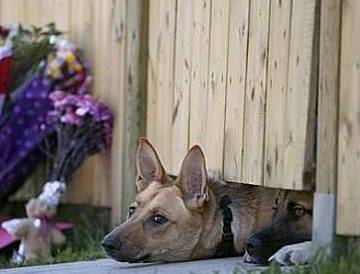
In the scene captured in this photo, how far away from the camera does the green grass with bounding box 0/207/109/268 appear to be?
5475 millimetres

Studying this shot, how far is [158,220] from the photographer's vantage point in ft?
15.8

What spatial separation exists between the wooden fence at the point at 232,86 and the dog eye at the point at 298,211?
15 cm

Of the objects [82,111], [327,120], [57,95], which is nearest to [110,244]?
[327,120]

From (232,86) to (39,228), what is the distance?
5.52 ft

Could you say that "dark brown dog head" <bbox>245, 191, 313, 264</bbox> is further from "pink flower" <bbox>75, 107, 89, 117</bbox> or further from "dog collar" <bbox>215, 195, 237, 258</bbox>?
"pink flower" <bbox>75, 107, 89, 117</bbox>

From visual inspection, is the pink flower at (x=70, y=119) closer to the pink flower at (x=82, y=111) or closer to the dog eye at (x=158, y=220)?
the pink flower at (x=82, y=111)

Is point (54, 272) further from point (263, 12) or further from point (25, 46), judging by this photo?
point (25, 46)

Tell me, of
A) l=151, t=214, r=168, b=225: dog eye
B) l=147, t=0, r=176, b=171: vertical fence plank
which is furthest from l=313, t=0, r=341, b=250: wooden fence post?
l=147, t=0, r=176, b=171: vertical fence plank

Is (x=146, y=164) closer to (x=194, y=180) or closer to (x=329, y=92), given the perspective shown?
(x=194, y=180)

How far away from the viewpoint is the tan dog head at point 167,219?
4.68 m

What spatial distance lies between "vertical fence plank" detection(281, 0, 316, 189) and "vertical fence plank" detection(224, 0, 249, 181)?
0.46 metres

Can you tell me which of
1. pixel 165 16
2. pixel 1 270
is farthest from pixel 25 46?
pixel 1 270

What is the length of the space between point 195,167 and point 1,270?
1.06 metres

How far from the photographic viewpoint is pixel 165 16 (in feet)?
19.5
